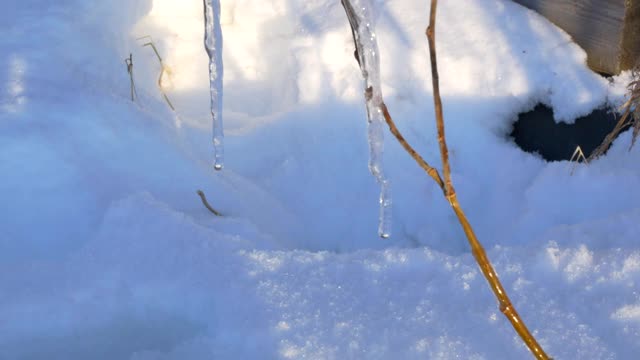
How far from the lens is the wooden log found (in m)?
2.73

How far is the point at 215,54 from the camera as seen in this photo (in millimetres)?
2135

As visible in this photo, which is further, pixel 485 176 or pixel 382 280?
pixel 485 176

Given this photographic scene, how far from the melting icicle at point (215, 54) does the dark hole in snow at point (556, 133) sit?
108 cm

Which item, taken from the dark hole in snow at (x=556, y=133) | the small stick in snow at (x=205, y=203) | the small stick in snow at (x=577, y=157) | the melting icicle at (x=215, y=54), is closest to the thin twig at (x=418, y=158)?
the melting icicle at (x=215, y=54)

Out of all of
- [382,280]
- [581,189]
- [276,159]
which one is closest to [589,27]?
[581,189]

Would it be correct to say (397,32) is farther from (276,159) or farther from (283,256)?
(283,256)

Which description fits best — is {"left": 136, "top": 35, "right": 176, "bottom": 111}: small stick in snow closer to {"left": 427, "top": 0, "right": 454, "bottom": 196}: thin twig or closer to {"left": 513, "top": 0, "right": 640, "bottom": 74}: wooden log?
{"left": 513, "top": 0, "right": 640, "bottom": 74}: wooden log

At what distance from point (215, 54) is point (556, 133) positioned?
1.27 meters

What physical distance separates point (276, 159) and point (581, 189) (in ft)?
3.15

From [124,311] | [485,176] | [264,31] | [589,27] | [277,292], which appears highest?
[589,27]

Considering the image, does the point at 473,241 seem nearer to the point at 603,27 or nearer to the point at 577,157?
the point at 577,157

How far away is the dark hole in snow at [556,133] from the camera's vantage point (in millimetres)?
2818

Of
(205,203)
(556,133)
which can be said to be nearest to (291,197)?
(205,203)

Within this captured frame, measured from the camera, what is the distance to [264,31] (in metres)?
3.18
